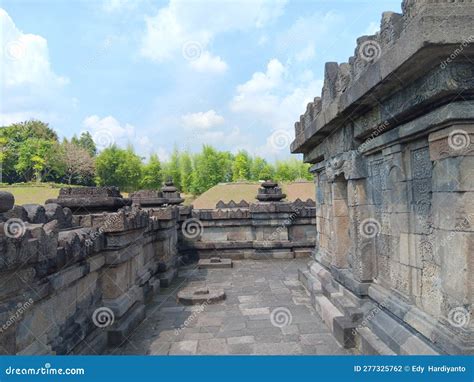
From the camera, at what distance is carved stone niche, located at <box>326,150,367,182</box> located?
436 cm

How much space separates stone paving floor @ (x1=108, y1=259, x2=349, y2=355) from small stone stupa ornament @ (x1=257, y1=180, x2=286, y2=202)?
156 inches

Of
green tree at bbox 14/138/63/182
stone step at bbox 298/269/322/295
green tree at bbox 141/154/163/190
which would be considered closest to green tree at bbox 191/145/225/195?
green tree at bbox 141/154/163/190

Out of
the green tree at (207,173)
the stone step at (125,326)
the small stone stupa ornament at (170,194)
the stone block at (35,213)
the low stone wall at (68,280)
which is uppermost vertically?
the green tree at (207,173)

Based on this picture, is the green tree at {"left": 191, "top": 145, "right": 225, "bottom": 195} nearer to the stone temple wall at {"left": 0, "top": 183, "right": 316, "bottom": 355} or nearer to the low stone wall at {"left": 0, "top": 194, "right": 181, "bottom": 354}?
the stone temple wall at {"left": 0, "top": 183, "right": 316, "bottom": 355}

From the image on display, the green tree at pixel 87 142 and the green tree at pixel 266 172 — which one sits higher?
the green tree at pixel 87 142

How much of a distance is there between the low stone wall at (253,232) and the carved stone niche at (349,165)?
16.6ft

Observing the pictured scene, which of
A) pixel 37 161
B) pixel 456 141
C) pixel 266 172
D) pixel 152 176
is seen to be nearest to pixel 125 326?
pixel 456 141

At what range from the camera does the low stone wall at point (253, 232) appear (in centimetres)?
989

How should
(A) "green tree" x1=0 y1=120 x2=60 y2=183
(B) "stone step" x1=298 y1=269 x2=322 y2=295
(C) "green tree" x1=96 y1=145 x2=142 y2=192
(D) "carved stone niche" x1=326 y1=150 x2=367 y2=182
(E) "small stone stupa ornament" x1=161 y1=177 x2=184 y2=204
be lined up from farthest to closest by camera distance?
(C) "green tree" x1=96 y1=145 x2=142 y2=192
(A) "green tree" x1=0 y1=120 x2=60 y2=183
(E) "small stone stupa ornament" x1=161 y1=177 x2=184 y2=204
(B) "stone step" x1=298 y1=269 x2=322 y2=295
(D) "carved stone niche" x1=326 y1=150 x2=367 y2=182

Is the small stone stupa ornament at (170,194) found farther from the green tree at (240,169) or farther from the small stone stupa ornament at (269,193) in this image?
the green tree at (240,169)

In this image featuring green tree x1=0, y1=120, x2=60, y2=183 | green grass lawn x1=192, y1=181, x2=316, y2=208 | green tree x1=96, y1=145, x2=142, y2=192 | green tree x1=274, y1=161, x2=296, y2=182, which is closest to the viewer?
green grass lawn x1=192, y1=181, x2=316, y2=208

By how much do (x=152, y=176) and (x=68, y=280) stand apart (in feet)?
174

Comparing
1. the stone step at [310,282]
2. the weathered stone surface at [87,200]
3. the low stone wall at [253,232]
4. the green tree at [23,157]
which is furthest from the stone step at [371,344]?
the green tree at [23,157]

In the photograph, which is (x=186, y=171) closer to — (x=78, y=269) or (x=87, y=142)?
(x=87, y=142)
